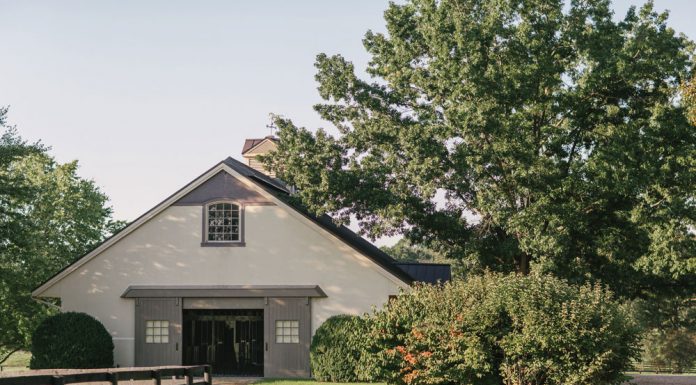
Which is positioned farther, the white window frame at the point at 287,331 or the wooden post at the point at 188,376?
the white window frame at the point at 287,331

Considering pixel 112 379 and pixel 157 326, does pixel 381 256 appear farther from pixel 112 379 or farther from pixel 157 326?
pixel 112 379

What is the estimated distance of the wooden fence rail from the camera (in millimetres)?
13164

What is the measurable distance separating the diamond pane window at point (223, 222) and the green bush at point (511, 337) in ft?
36.2

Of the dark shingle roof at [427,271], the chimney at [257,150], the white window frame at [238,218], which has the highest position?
the chimney at [257,150]

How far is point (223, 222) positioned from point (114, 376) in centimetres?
1741

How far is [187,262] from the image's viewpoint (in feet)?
107

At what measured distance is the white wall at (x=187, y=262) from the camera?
106 ft

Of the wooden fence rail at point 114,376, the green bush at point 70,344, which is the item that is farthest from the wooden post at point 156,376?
the green bush at point 70,344

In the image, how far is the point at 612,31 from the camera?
31.6 meters

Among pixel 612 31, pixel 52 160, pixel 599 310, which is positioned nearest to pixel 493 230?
pixel 612 31

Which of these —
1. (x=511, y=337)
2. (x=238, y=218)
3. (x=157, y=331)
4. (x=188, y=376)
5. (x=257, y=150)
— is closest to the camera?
(x=188, y=376)

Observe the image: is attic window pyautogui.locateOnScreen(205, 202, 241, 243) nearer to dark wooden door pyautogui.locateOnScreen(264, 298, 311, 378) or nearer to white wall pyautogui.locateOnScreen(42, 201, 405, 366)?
white wall pyautogui.locateOnScreen(42, 201, 405, 366)


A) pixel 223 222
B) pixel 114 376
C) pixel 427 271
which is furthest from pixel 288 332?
pixel 114 376

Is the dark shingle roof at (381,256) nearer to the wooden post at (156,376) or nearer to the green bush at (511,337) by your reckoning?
the green bush at (511,337)
